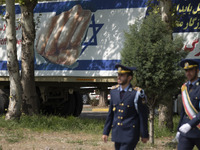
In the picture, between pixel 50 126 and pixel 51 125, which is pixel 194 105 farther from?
pixel 51 125

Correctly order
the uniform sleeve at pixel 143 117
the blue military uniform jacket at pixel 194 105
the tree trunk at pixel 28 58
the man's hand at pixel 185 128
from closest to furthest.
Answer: the man's hand at pixel 185 128
the blue military uniform jacket at pixel 194 105
the uniform sleeve at pixel 143 117
the tree trunk at pixel 28 58

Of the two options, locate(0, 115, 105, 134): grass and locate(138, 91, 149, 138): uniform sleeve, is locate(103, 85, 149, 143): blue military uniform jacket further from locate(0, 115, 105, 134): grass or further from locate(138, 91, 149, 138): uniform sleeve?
locate(0, 115, 105, 134): grass

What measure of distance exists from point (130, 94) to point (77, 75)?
27.5 feet

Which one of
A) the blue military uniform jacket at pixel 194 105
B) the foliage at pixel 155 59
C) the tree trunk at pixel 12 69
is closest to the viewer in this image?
the blue military uniform jacket at pixel 194 105

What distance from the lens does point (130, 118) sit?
5.50 metres

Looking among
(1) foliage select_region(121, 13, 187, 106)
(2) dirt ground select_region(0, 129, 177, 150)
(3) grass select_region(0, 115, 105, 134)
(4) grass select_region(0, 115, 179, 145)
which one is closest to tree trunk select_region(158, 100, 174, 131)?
(4) grass select_region(0, 115, 179, 145)

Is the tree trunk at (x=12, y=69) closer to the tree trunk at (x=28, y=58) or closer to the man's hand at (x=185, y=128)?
the tree trunk at (x=28, y=58)

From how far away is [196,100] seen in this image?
532 centimetres

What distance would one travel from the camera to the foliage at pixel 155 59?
9273mm

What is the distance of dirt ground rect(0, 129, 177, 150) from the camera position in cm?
904

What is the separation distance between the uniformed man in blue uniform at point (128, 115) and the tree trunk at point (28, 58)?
27.3ft

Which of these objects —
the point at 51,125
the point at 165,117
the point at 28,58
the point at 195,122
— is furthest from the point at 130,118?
the point at 28,58

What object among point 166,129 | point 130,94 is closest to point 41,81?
point 166,129

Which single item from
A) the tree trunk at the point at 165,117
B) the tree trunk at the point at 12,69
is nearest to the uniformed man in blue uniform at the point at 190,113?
the tree trunk at the point at 165,117
